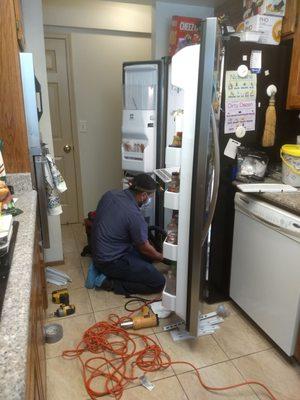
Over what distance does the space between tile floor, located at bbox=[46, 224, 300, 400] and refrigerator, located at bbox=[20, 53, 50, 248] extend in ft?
2.31

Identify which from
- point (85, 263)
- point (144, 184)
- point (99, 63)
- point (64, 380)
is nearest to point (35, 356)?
point (64, 380)

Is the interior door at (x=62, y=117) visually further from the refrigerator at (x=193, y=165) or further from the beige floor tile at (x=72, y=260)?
the refrigerator at (x=193, y=165)

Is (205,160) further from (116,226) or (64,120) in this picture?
(64,120)

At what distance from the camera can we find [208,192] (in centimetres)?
147

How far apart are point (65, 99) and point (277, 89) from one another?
2.24 m

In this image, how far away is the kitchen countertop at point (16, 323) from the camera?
54 centimetres

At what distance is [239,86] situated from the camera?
182 cm

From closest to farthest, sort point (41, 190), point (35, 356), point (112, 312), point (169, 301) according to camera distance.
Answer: point (35, 356) → point (169, 301) → point (41, 190) → point (112, 312)

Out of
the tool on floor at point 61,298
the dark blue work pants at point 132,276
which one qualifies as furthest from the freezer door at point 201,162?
the tool on floor at point 61,298

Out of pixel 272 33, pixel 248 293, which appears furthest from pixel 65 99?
pixel 248 293

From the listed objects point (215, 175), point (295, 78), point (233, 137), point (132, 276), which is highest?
point (295, 78)

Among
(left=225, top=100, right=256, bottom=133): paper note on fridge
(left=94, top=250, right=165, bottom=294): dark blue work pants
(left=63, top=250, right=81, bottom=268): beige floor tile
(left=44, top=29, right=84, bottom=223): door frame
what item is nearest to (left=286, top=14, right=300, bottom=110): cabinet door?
(left=225, top=100, right=256, bottom=133): paper note on fridge

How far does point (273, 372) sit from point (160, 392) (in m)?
0.63

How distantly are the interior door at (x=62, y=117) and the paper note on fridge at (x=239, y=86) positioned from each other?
6.76ft
